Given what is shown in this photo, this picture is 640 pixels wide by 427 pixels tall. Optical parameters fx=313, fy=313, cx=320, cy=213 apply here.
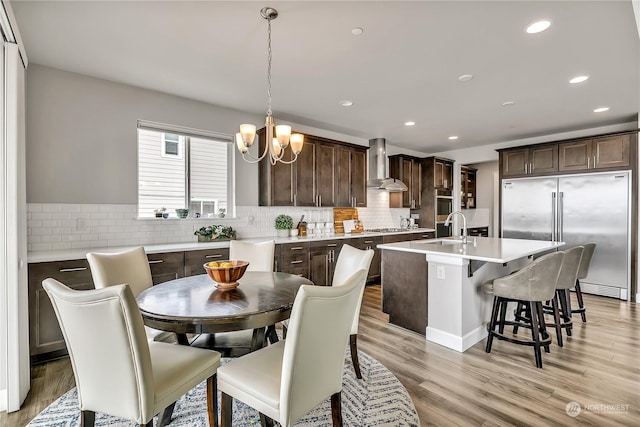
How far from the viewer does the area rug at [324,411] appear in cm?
187

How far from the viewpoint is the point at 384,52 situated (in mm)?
2725

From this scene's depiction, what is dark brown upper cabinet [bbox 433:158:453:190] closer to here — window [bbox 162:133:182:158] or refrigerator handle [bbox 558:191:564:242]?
refrigerator handle [bbox 558:191:564:242]

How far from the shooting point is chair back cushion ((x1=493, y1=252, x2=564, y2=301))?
8.48 feet

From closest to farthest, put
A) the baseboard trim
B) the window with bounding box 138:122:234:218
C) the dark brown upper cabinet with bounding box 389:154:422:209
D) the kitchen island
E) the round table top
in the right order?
the round table top → the baseboard trim → the kitchen island → the window with bounding box 138:122:234:218 → the dark brown upper cabinet with bounding box 389:154:422:209

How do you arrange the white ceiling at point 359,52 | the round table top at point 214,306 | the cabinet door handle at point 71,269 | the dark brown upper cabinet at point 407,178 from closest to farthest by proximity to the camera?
the round table top at point 214,306, the white ceiling at point 359,52, the cabinet door handle at point 71,269, the dark brown upper cabinet at point 407,178

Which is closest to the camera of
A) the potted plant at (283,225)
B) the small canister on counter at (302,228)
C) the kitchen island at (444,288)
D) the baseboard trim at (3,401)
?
the baseboard trim at (3,401)

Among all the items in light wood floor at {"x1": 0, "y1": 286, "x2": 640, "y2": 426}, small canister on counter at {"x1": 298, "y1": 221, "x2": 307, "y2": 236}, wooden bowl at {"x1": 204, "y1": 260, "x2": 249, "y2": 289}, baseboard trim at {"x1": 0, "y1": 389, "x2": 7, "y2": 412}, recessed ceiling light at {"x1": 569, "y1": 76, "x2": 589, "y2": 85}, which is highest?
recessed ceiling light at {"x1": 569, "y1": 76, "x2": 589, "y2": 85}

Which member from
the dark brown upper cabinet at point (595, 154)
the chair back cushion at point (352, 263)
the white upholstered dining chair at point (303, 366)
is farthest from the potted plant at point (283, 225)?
the dark brown upper cabinet at point (595, 154)

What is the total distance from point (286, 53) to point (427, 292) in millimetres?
2613

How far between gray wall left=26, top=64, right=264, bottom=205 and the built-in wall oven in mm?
5203

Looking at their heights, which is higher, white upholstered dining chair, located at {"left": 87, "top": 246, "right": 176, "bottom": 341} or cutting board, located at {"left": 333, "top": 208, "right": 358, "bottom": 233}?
cutting board, located at {"left": 333, "top": 208, "right": 358, "bottom": 233}

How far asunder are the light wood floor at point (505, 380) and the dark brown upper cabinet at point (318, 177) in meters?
2.15

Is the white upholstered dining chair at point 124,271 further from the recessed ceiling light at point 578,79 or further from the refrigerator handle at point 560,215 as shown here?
the refrigerator handle at point 560,215

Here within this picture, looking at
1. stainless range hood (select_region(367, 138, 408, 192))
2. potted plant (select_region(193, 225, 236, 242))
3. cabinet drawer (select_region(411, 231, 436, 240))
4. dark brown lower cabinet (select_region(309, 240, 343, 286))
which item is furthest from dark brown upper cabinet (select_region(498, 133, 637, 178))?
potted plant (select_region(193, 225, 236, 242))
